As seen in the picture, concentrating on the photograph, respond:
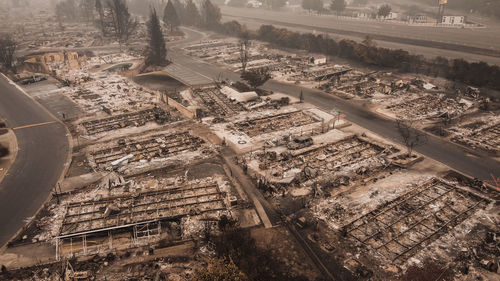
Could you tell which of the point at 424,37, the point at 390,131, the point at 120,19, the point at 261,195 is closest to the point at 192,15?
the point at 120,19

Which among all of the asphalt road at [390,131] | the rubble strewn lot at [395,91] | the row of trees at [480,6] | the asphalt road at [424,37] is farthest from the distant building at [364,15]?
the asphalt road at [390,131]

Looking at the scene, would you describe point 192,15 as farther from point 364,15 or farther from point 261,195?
point 261,195

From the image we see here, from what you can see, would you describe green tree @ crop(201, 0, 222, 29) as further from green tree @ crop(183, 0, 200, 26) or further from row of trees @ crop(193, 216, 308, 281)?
row of trees @ crop(193, 216, 308, 281)

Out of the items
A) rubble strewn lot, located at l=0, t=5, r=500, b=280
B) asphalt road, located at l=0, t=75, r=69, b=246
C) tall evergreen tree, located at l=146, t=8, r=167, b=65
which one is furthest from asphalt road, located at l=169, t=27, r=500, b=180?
asphalt road, located at l=0, t=75, r=69, b=246

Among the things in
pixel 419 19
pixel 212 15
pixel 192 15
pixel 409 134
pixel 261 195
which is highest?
pixel 192 15

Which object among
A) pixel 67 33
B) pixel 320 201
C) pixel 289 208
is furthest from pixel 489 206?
pixel 67 33
